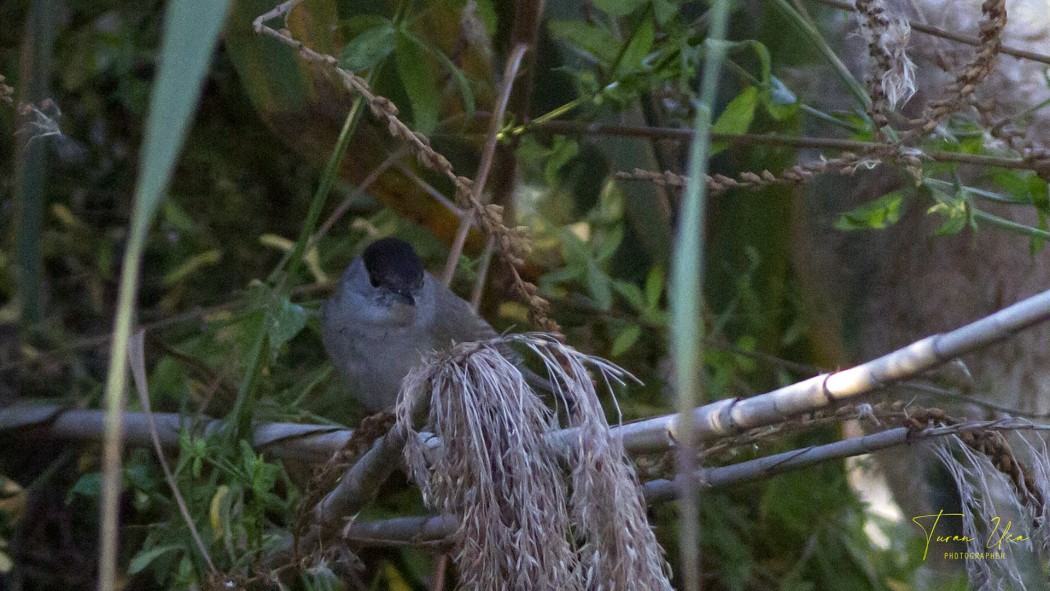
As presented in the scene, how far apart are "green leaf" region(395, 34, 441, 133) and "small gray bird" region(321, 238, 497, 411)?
55cm

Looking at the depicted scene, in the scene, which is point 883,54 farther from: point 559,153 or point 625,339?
point 625,339

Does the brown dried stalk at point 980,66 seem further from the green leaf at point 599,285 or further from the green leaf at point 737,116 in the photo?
the green leaf at point 599,285

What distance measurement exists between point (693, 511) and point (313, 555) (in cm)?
89

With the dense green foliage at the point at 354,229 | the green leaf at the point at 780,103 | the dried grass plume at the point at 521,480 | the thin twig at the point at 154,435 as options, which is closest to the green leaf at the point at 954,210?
the dense green foliage at the point at 354,229

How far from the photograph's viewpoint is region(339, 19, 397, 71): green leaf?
1620mm

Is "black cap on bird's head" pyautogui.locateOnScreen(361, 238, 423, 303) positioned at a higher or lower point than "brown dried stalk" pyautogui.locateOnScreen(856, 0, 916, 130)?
higher

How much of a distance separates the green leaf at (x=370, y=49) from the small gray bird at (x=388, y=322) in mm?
685

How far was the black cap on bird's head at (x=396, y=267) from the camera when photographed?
2297 mm

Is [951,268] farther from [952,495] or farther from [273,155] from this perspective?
[273,155]

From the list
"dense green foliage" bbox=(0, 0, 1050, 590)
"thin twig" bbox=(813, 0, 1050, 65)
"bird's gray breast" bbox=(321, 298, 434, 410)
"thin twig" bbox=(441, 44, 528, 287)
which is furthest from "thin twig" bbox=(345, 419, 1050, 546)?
"thin twig" bbox=(813, 0, 1050, 65)

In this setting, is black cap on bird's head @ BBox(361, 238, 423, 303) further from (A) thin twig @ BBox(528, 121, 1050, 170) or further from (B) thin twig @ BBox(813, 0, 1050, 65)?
(B) thin twig @ BBox(813, 0, 1050, 65)

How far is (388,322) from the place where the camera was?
2.42 meters

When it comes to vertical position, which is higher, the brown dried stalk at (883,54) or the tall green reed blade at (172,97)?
the brown dried stalk at (883,54)

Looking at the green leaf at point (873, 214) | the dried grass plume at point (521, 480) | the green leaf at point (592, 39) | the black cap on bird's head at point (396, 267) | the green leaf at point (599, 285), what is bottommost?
the dried grass plume at point (521, 480)
